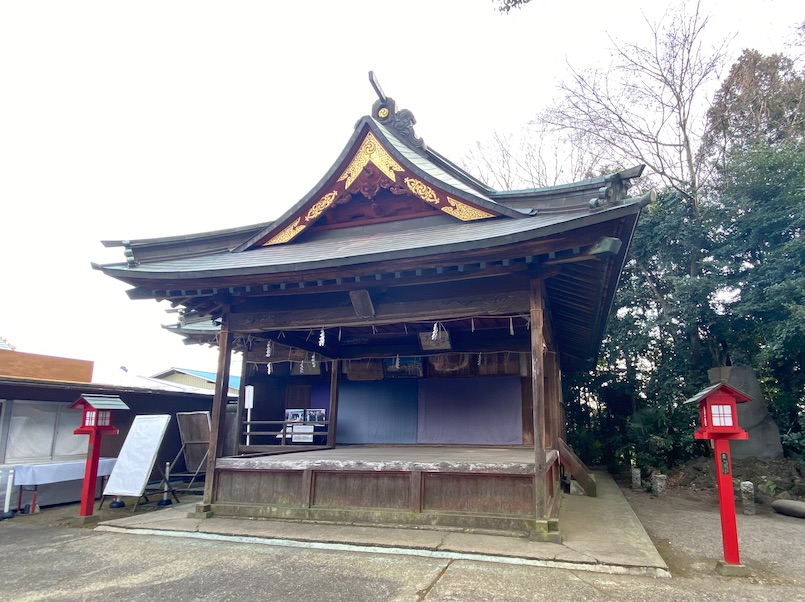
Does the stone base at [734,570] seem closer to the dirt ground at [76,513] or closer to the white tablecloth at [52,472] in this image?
the dirt ground at [76,513]

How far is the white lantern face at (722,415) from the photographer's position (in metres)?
4.97

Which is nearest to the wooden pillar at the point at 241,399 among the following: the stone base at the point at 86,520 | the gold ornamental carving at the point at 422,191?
the stone base at the point at 86,520

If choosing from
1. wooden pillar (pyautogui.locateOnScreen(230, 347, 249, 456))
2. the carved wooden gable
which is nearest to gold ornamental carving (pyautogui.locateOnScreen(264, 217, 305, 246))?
the carved wooden gable

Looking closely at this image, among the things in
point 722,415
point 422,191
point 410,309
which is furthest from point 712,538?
point 422,191

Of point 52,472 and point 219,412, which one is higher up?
point 219,412

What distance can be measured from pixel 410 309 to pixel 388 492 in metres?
2.36

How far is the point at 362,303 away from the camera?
21.9ft

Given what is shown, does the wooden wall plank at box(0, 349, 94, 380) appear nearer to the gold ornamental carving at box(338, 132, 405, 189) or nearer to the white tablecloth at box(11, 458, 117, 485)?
the white tablecloth at box(11, 458, 117, 485)

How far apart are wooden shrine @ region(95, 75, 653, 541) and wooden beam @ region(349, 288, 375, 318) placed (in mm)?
16

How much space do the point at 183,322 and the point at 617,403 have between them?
13.9m

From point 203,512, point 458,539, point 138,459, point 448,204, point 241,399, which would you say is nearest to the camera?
point 458,539

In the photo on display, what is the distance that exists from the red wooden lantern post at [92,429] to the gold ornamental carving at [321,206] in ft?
13.4

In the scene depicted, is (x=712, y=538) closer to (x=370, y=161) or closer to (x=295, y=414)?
(x=370, y=161)

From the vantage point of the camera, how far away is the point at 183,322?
38.4 feet
